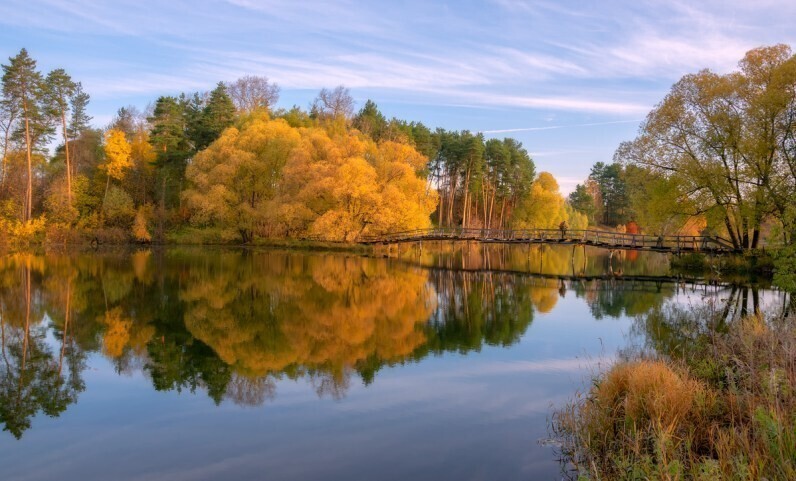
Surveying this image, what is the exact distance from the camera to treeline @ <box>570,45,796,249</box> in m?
29.0

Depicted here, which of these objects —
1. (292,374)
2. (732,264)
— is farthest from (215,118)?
(292,374)

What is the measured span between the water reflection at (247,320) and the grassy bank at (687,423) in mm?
5219

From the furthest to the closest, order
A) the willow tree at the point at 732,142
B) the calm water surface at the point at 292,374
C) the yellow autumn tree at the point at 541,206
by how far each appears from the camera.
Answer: the yellow autumn tree at the point at 541,206
the willow tree at the point at 732,142
the calm water surface at the point at 292,374

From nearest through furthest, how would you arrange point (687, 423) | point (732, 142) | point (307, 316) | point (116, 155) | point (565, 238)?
1. point (687, 423)
2. point (307, 316)
3. point (732, 142)
4. point (565, 238)
5. point (116, 155)

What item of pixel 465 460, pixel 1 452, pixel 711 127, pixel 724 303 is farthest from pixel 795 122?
pixel 1 452

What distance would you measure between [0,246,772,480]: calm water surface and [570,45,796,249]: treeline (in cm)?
874

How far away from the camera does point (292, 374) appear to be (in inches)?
510

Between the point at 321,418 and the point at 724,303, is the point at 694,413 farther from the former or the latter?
the point at 724,303

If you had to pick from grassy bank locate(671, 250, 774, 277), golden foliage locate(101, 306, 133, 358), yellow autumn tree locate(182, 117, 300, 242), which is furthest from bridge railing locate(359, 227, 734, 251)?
golden foliage locate(101, 306, 133, 358)

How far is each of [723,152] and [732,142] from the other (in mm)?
859

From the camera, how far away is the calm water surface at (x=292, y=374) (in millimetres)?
8539

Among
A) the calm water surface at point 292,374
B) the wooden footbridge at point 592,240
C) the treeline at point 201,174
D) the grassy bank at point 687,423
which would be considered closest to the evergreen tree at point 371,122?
the treeline at point 201,174

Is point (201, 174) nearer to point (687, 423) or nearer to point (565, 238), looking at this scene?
point (565, 238)

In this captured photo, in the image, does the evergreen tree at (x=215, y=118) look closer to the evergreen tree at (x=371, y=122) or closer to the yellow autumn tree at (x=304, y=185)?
the yellow autumn tree at (x=304, y=185)
